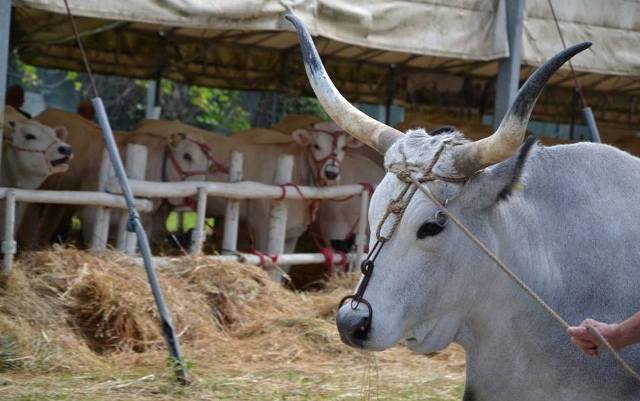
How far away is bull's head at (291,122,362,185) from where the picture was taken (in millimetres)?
10727

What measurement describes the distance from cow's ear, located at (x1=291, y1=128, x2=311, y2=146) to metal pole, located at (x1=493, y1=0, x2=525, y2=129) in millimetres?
2631

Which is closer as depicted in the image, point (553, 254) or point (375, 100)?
point (553, 254)

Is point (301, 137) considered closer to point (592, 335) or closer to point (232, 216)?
point (232, 216)

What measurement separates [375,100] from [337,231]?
13.4ft

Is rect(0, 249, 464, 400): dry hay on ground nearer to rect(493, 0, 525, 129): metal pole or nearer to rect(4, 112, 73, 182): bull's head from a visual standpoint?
rect(4, 112, 73, 182): bull's head

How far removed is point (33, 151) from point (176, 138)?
1948 mm

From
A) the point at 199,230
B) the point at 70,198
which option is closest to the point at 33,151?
the point at 70,198

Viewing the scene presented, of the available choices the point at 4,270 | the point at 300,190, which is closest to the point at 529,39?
the point at 300,190

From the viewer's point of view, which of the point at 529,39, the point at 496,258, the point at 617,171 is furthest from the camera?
the point at 529,39

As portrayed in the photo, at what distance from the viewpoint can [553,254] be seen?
11.6ft

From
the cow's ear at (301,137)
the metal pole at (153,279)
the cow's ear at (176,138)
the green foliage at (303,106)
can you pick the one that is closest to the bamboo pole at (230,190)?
the cow's ear at (301,137)

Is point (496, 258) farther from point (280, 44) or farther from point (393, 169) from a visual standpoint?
point (280, 44)

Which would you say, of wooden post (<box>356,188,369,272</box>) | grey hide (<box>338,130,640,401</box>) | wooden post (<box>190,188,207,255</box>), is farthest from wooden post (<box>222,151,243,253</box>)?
grey hide (<box>338,130,640,401</box>)

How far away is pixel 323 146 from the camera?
428 inches
